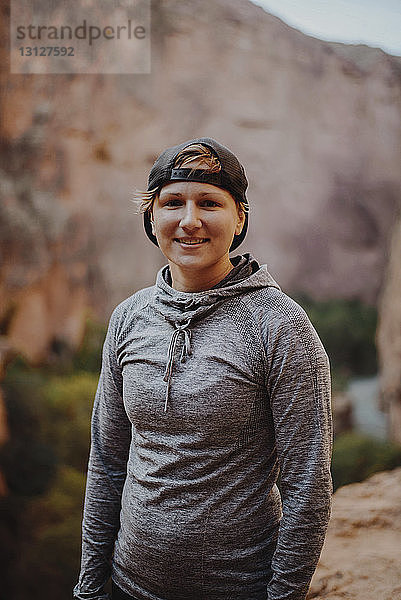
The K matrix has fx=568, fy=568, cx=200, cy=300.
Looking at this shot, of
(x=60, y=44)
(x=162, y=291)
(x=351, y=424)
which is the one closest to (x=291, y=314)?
(x=162, y=291)

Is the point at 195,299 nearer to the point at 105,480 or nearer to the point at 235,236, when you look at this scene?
the point at 235,236

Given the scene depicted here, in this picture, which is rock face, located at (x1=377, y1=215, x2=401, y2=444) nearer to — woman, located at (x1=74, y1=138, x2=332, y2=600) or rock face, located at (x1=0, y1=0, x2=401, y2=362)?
rock face, located at (x1=0, y1=0, x2=401, y2=362)

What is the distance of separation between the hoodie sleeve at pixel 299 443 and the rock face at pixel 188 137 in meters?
2.50

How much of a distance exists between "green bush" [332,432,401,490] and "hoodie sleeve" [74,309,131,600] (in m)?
1.81

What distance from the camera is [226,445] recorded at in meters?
0.98

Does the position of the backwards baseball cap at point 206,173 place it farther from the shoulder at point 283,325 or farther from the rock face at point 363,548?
the rock face at point 363,548

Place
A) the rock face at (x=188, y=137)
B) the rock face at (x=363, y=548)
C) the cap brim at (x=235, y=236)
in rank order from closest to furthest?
1. the cap brim at (x=235, y=236)
2. the rock face at (x=363, y=548)
3. the rock face at (x=188, y=137)

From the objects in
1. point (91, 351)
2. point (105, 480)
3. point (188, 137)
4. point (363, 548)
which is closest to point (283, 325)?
point (105, 480)

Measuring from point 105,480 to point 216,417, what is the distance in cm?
37

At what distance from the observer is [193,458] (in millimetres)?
992

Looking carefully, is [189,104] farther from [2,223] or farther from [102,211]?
[2,223]

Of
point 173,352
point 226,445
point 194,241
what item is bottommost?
point 226,445

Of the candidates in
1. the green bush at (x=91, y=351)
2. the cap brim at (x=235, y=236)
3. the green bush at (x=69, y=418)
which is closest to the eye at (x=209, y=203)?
the cap brim at (x=235, y=236)

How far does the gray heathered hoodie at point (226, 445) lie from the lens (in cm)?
95
